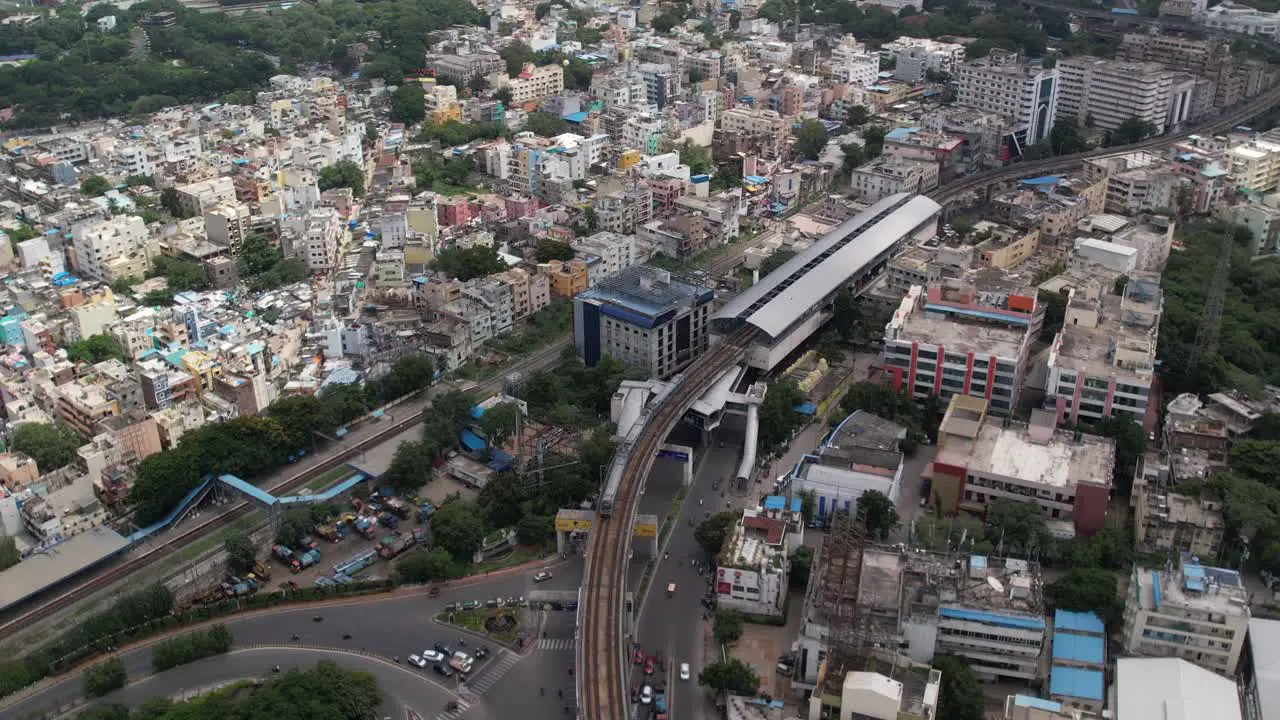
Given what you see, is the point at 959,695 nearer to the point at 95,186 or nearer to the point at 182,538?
the point at 182,538

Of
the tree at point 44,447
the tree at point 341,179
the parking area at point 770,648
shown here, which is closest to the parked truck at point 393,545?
the parking area at point 770,648

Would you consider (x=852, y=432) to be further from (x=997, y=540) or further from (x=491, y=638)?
(x=491, y=638)

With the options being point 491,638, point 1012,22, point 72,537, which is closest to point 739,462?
point 491,638

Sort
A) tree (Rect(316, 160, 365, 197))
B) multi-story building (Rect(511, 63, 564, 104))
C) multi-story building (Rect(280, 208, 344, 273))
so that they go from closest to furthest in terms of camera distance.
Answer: multi-story building (Rect(280, 208, 344, 273)) < tree (Rect(316, 160, 365, 197)) < multi-story building (Rect(511, 63, 564, 104))

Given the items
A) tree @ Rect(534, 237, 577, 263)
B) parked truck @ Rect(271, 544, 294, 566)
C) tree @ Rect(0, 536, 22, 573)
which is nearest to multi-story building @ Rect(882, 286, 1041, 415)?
tree @ Rect(534, 237, 577, 263)

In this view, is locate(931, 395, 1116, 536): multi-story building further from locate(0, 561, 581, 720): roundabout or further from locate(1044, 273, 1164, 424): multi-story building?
locate(0, 561, 581, 720): roundabout

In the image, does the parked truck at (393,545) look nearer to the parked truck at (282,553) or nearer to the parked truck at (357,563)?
the parked truck at (357,563)

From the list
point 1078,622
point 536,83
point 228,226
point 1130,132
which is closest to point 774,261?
point 228,226
